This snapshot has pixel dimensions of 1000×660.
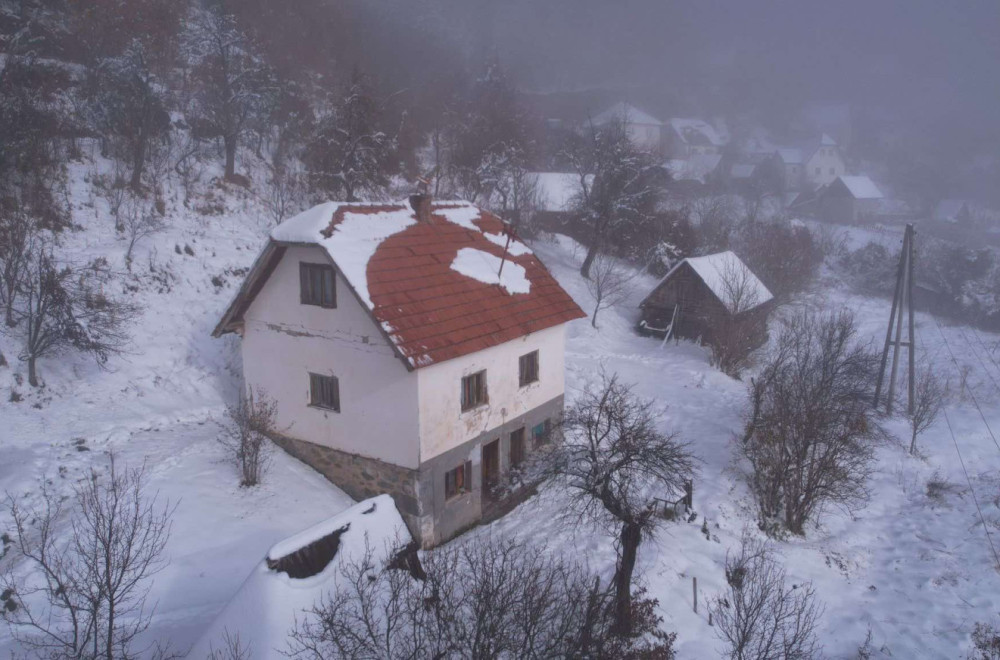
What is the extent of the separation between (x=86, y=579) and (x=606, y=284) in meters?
27.3

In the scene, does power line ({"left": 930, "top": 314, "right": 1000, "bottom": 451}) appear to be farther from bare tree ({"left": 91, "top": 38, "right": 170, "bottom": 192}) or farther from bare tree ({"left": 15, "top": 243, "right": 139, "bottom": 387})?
bare tree ({"left": 91, "top": 38, "right": 170, "bottom": 192})

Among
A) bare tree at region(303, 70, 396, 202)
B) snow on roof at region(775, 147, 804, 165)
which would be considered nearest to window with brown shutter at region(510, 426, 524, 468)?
bare tree at region(303, 70, 396, 202)

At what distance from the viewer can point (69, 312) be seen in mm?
16266

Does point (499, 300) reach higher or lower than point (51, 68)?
lower

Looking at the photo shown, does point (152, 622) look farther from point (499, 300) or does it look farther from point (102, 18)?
point (102, 18)

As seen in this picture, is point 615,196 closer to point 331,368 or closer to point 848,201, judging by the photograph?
point 331,368

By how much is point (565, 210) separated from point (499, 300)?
25.8 meters

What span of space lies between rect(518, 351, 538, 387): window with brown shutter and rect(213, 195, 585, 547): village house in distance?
4cm

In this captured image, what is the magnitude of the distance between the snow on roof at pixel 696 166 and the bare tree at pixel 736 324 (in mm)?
35276

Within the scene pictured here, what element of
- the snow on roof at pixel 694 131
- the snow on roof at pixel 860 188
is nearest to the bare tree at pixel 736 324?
the snow on roof at pixel 860 188

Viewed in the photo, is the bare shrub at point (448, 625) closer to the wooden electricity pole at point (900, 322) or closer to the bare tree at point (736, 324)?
the wooden electricity pole at point (900, 322)

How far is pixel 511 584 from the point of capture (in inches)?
306

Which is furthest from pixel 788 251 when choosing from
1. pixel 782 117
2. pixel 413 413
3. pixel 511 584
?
pixel 782 117

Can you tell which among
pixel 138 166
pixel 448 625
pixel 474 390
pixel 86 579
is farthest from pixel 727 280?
pixel 86 579
